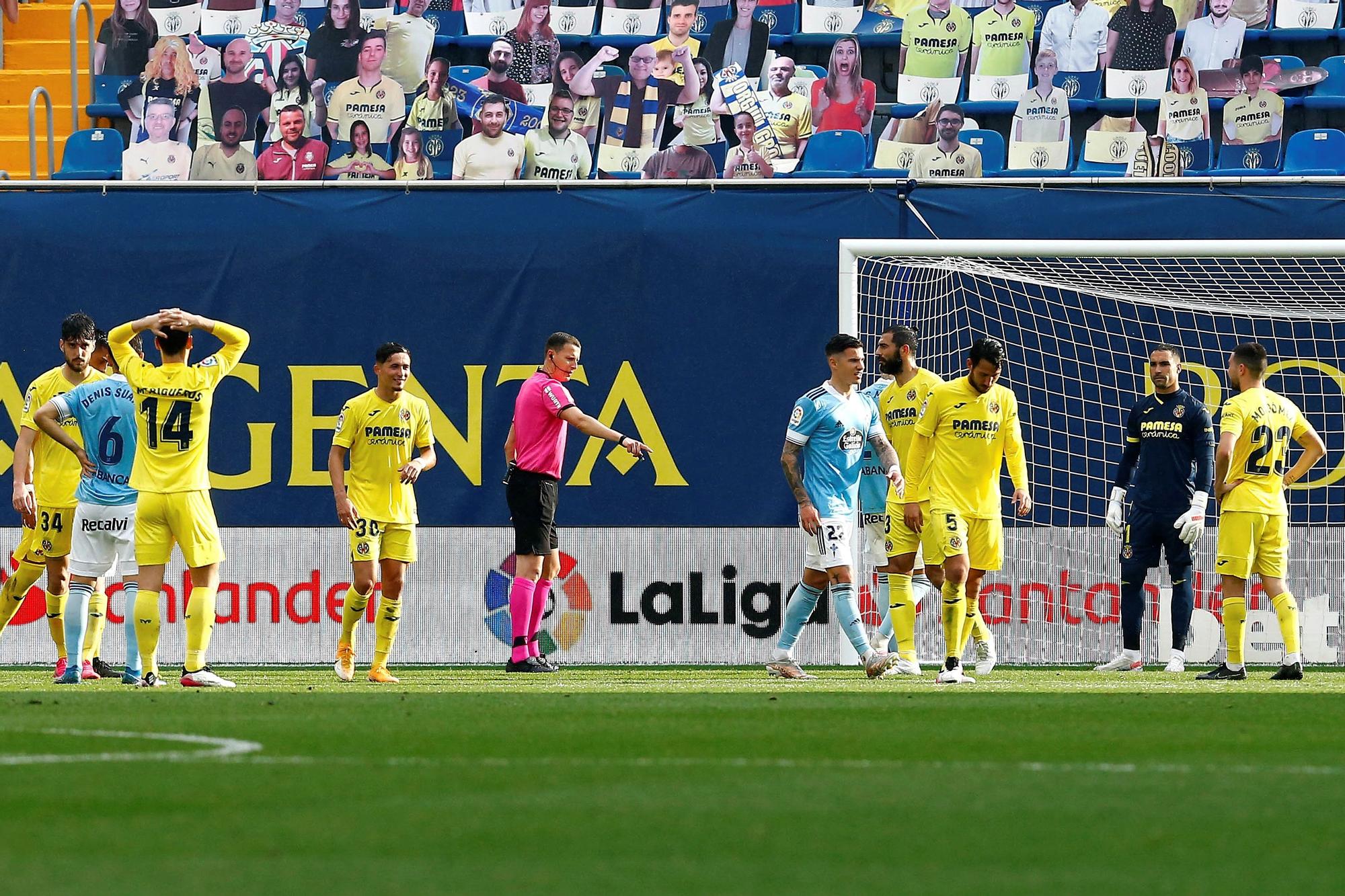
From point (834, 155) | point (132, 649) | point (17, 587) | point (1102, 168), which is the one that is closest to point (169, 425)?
point (132, 649)

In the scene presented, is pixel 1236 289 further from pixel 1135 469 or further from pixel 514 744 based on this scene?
pixel 514 744

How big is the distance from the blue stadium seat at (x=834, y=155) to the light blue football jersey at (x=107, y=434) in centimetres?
706

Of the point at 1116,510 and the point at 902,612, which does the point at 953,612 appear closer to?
the point at 902,612

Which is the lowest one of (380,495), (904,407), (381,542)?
(381,542)

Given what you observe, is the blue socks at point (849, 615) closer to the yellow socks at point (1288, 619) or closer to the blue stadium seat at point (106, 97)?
the yellow socks at point (1288, 619)

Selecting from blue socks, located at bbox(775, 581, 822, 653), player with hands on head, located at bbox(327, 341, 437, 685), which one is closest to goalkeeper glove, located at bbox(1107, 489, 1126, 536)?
blue socks, located at bbox(775, 581, 822, 653)

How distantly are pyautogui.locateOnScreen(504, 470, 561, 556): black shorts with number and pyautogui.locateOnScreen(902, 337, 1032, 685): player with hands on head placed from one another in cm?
220

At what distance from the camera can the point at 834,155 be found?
1617cm

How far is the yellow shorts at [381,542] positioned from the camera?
35.5 ft

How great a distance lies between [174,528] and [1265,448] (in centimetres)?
644

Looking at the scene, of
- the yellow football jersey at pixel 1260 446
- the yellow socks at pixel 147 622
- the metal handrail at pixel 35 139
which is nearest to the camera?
the yellow socks at pixel 147 622

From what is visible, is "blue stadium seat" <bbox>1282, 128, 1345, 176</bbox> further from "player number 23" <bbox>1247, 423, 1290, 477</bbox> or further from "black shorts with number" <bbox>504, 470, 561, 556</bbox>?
"black shorts with number" <bbox>504, 470, 561, 556</bbox>

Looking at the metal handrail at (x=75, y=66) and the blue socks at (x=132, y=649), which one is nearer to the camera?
the blue socks at (x=132, y=649)

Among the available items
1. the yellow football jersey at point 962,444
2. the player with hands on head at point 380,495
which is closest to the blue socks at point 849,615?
the yellow football jersey at point 962,444
